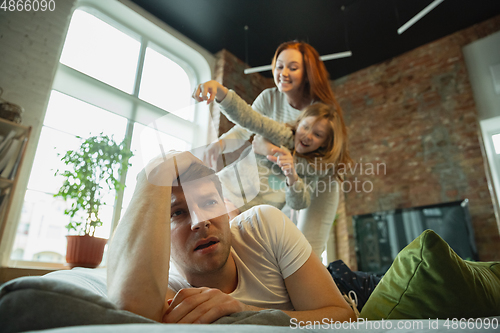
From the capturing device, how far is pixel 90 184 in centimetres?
243

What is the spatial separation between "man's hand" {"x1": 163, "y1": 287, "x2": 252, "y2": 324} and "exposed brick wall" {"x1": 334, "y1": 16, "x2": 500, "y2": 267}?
4064mm

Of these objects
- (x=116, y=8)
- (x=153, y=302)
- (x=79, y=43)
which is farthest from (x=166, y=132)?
(x=116, y=8)

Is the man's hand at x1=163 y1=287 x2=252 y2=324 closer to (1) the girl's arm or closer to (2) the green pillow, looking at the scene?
(2) the green pillow

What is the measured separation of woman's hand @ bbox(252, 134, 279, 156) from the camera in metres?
1.40

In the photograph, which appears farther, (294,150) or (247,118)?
(294,150)

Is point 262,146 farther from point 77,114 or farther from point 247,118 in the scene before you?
point 77,114

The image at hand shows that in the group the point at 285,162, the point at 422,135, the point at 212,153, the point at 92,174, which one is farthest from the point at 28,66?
the point at 422,135

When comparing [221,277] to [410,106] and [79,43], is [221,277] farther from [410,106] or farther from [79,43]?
[410,106]

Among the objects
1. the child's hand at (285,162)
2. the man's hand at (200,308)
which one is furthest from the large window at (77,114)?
the man's hand at (200,308)

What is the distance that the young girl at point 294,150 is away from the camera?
4.81ft

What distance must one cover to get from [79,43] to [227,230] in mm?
3119

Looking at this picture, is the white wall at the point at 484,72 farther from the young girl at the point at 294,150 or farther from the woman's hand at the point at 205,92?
the woman's hand at the point at 205,92

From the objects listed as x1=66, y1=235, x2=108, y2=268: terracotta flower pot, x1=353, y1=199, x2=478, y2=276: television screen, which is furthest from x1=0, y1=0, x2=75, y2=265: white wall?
x1=353, y1=199, x2=478, y2=276: television screen

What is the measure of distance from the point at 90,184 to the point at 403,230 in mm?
3656
